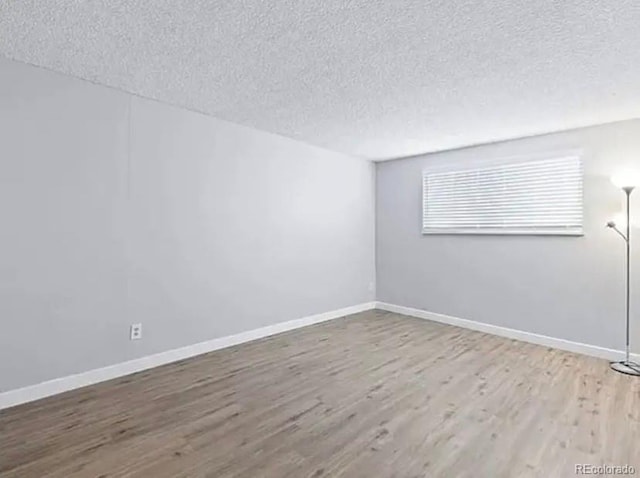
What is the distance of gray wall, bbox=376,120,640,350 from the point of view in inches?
139

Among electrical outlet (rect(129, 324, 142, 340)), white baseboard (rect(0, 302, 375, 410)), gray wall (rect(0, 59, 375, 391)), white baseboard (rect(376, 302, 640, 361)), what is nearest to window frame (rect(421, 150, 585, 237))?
white baseboard (rect(376, 302, 640, 361))

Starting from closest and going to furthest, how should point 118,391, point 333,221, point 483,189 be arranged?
point 118,391
point 483,189
point 333,221

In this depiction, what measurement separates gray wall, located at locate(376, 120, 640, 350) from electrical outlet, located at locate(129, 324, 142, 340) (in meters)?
3.47

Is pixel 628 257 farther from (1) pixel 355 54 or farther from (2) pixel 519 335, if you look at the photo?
(1) pixel 355 54

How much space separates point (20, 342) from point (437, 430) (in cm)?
280

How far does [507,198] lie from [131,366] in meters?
4.22

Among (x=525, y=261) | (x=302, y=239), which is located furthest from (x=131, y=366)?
(x=525, y=261)

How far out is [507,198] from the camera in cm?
422

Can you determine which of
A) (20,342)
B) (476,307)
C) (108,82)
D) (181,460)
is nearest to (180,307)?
(20,342)

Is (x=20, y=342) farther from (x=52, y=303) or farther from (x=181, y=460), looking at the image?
(x=181, y=460)

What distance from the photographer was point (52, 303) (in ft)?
8.58

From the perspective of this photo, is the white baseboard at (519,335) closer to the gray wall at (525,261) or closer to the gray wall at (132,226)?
the gray wall at (525,261)

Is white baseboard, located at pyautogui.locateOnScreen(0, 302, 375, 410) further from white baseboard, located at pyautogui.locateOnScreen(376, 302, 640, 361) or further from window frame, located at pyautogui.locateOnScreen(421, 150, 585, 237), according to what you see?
window frame, located at pyautogui.locateOnScreen(421, 150, 585, 237)

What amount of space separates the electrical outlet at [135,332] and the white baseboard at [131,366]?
0.20 meters
